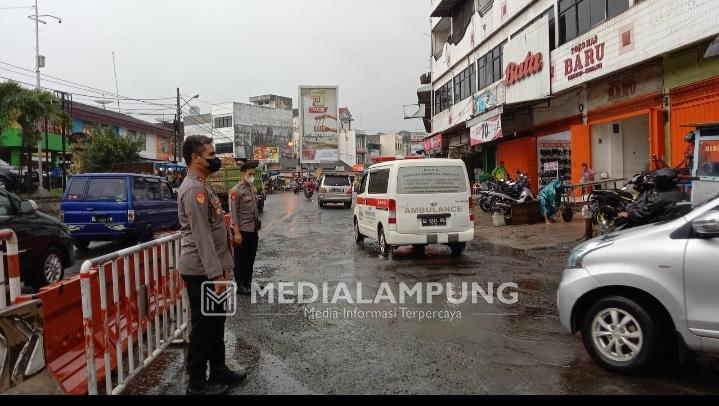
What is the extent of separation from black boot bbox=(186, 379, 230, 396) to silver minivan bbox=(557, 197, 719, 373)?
9.32 feet

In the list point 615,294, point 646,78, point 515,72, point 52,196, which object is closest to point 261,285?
point 615,294

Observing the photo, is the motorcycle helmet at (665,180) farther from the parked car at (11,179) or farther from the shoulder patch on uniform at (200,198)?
the parked car at (11,179)

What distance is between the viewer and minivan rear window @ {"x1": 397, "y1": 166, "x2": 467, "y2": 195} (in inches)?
389

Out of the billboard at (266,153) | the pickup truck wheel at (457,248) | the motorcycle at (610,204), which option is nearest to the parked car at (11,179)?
the pickup truck wheel at (457,248)

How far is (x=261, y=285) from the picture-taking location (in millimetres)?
8172

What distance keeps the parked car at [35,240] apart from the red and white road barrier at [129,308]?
11.5 feet

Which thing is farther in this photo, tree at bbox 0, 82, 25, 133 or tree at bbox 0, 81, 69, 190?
tree at bbox 0, 81, 69, 190

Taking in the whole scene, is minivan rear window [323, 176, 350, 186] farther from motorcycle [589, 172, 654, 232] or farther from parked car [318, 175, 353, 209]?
motorcycle [589, 172, 654, 232]

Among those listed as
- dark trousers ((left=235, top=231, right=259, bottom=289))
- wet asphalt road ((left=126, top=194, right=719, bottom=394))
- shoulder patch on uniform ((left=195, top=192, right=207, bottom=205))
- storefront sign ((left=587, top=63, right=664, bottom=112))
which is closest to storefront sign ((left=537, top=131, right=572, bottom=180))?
storefront sign ((left=587, top=63, right=664, bottom=112))

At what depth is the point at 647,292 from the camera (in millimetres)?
4039

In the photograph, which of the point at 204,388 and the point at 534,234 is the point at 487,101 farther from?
the point at 204,388

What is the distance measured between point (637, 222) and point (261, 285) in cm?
559

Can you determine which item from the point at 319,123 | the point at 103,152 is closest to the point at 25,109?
the point at 103,152

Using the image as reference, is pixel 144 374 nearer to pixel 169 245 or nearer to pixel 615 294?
pixel 169 245
